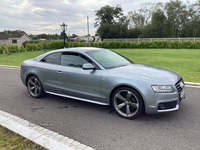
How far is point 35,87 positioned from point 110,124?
294 centimetres

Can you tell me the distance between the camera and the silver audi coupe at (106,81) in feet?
11.8

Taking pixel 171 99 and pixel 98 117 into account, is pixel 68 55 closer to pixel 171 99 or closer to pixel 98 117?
pixel 98 117

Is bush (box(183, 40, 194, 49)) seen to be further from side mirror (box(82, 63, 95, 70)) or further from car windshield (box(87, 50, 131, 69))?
side mirror (box(82, 63, 95, 70))

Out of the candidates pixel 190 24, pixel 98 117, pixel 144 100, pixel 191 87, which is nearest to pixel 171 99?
pixel 144 100

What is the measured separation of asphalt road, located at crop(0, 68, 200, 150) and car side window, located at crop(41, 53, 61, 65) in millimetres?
1190

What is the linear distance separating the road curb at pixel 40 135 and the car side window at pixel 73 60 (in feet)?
5.84

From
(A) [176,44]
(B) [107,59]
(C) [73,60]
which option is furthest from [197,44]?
(C) [73,60]

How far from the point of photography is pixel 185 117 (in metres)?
3.97

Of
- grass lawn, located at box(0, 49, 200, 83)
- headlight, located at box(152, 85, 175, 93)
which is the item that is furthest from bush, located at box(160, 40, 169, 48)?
headlight, located at box(152, 85, 175, 93)

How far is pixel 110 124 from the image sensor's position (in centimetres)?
374

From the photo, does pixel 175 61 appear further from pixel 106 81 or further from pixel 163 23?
pixel 163 23

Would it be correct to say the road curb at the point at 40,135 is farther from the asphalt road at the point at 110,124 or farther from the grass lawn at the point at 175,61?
the grass lawn at the point at 175,61

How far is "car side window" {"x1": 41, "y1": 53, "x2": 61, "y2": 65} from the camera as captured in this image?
508cm

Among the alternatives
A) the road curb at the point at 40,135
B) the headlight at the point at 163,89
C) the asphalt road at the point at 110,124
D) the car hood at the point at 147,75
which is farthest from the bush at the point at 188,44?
the road curb at the point at 40,135
